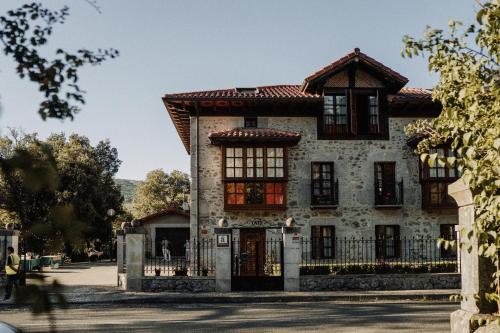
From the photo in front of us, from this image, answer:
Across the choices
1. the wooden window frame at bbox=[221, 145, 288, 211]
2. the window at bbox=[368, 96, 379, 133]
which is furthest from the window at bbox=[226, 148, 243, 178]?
the window at bbox=[368, 96, 379, 133]

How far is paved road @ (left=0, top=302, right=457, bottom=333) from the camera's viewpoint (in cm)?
1114

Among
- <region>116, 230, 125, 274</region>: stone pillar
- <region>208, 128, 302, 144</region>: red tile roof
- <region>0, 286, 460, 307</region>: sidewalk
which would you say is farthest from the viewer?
<region>208, 128, 302, 144</region>: red tile roof

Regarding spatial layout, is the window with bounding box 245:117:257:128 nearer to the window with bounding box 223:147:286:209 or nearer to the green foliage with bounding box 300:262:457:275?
the window with bounding box 223:147:286:209

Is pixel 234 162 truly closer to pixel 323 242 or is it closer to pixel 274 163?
pixel 274 163

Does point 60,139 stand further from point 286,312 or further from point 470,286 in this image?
point 470,286

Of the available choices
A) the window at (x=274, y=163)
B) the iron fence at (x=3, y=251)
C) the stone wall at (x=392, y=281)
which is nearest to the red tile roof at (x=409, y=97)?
the window at (x=274, y=163)

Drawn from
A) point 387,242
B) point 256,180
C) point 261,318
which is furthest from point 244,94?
point 261,318

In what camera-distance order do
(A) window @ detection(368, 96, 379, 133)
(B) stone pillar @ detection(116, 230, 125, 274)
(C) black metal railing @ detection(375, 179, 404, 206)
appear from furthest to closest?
1. (A) window @ detection(368, 96, 379, 133)
2. (C) black metal railing @ detection(375, 179, 404, 206)
3. (B) stone pillar @ detection(116, 230, 125, 274)

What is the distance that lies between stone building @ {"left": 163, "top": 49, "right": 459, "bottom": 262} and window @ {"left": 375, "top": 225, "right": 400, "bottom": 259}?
60 mm

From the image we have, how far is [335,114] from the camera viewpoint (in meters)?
25.2

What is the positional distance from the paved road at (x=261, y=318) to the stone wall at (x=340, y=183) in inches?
352

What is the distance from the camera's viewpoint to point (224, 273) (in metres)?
18.0

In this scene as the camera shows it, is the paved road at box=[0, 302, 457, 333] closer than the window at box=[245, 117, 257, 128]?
Yes

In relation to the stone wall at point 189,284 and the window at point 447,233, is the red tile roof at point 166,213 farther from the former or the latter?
the stone wall at point 189,284
